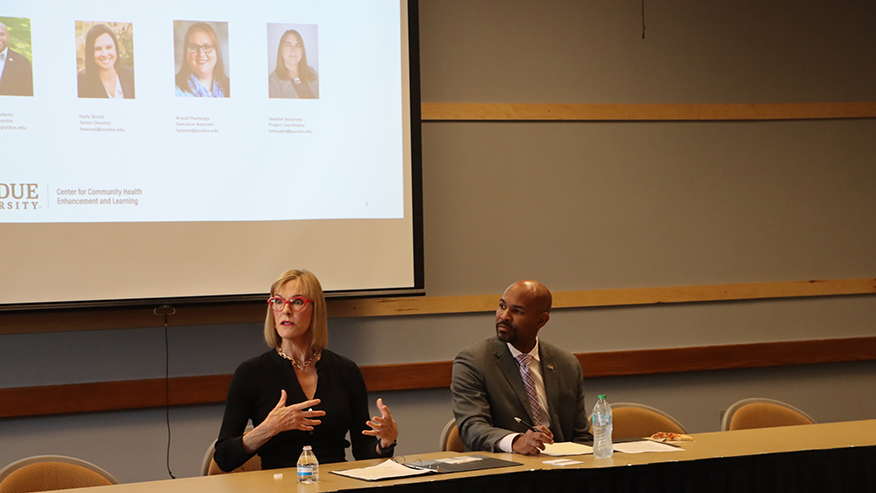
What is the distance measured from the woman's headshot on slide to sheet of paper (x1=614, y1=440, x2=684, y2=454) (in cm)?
265

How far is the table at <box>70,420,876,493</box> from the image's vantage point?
2.33 meters

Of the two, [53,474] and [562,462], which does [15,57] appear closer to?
[53,474]

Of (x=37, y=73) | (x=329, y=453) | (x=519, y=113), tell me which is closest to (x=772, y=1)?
(x=519, y=113)

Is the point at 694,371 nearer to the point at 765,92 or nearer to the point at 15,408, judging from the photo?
the point at 765,92

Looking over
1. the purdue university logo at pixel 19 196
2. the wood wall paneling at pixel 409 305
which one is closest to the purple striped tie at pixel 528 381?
the wood wall paneling at pixel 409 305

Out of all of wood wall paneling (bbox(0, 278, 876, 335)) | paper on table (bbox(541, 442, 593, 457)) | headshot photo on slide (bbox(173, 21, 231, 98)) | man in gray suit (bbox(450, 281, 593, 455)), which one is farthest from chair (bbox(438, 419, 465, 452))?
headshot photo on slide (bbox(173, 21, 231, 98))

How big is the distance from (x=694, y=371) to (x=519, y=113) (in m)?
1.78

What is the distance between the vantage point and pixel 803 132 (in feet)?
15.6

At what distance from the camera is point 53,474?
8.59ft

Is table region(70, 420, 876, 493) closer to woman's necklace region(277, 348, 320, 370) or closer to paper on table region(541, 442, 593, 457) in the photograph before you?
paper on table region(541, 442, 593, 457)

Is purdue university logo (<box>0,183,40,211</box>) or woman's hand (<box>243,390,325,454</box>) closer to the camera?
woman's hand (<box>243,390,325,454</box>)

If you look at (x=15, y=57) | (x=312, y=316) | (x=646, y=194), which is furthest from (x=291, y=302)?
(x=646, y=194)

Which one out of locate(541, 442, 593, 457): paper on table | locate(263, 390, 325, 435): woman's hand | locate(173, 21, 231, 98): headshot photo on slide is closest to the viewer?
locate(263, 390, 325, 435): woman's hand

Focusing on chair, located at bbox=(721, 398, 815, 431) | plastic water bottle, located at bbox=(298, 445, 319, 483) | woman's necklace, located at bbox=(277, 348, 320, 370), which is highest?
woman's necklace, located at bbox=(277, 348, 320, 370)
